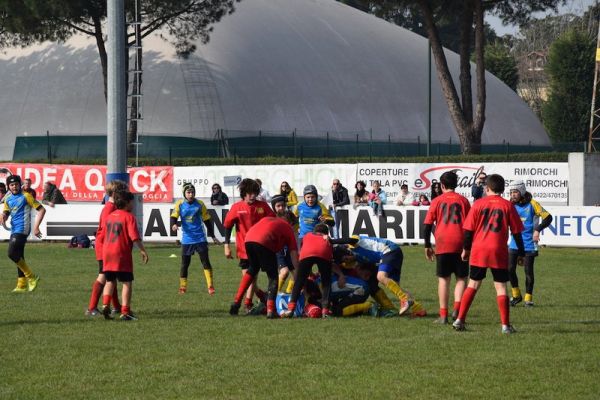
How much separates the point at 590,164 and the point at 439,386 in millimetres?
27758

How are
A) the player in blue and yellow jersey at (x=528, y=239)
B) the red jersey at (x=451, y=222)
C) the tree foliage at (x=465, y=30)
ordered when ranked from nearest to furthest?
1. the red jersey at (x=451, y=222)
2. the player in blue and yellow jersey at (x=528, y=239)
3. the tree foliage at (x=465, y=30)

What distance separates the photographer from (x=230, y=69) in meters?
60.3

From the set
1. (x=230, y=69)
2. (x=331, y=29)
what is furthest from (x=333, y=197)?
(x=331, y=29)

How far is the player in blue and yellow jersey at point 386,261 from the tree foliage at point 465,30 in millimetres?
31224

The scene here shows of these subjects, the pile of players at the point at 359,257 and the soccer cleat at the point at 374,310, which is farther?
→ the soccer cleat at the point at 374,310

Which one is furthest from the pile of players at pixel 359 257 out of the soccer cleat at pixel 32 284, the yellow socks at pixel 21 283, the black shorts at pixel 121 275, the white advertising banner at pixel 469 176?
the white advertising banner at pixel 469 176

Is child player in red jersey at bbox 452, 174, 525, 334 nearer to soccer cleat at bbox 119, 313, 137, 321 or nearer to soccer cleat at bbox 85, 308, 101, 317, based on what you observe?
soccer cleat at bbox 119, 313, 137, 321

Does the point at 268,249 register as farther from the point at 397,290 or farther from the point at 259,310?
the point at 397,290

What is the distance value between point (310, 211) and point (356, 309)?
11.3ft

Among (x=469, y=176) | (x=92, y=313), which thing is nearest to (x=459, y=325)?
(x=92, y=313)

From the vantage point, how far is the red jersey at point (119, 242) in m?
14.1

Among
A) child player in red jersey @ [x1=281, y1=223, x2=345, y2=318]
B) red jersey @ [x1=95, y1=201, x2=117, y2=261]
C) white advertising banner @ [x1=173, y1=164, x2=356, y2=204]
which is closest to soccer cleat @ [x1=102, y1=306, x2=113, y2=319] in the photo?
red jersey @ [x1=95, y1=201, x2=117, y2=261]

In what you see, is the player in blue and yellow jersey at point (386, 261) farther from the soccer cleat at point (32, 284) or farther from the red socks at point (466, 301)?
the soccer cleat at point (32, 284)

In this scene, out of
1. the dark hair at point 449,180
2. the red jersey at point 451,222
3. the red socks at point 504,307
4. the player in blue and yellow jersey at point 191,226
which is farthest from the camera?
the player in blue and yellow jersey at point 191,226
